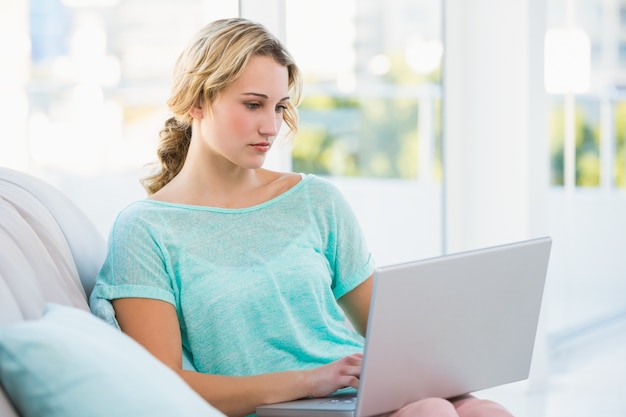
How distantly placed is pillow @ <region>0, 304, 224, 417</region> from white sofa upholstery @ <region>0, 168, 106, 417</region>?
190mm

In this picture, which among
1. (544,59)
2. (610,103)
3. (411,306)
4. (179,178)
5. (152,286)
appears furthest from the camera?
(610,103)

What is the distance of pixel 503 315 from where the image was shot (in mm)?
1595

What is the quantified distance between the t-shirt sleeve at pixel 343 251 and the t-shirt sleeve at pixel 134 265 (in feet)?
1.32

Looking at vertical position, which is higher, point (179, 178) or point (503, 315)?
point (179, 178)

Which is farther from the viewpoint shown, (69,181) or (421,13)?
(421,13)

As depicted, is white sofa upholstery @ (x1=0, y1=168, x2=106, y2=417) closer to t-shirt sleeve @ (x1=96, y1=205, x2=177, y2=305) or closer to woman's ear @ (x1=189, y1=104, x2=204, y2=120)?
t-shirt sleeve @ (x1=96, y1=205, x2=177, y2=305)

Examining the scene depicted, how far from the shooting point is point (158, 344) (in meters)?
1.68

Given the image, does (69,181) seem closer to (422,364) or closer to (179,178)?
(179,178)

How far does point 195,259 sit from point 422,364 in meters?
0.53

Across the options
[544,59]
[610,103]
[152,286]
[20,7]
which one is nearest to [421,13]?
[544,59]

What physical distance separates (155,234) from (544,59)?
87.1 inches

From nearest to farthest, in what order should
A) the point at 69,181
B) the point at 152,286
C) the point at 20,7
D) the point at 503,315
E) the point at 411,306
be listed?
the point at 411,306 → the point at 503,315 → the point at 152,286 → the point at 20,7 → the point at 69,181

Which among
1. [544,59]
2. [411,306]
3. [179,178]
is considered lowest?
[411,306]

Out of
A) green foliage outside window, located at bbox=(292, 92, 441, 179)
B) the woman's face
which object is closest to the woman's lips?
the woman's face
